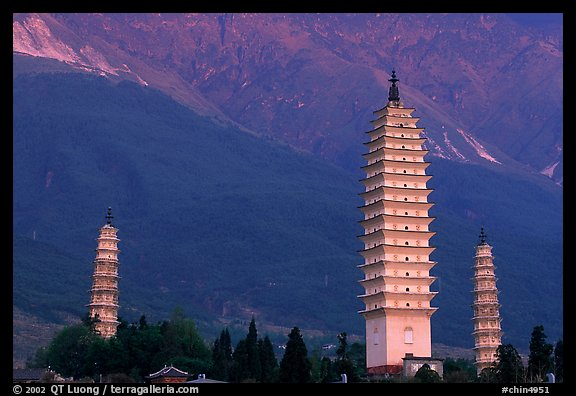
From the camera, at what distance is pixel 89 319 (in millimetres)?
119188

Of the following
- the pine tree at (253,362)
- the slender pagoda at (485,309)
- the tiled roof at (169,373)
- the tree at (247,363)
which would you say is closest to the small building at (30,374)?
the tiled roof at (169,373)

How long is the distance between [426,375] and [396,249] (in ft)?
57.3

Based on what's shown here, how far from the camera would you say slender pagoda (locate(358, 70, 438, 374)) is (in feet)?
345

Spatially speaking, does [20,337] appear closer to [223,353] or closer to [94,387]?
[223,353]

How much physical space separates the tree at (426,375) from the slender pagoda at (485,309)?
24.9m

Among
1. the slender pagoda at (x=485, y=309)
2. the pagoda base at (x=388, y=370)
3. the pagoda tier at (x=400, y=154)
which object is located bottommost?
the pagoda base at (x=388, y=370)

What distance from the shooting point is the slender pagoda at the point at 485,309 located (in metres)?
122

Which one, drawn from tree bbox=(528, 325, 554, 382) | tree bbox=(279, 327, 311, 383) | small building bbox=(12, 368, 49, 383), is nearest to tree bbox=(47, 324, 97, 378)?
small building bbox=(12, 368, 49, 383)

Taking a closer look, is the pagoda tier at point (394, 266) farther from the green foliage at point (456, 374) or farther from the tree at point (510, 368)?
the tree at point (510, 368)

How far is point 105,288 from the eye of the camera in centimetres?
12381

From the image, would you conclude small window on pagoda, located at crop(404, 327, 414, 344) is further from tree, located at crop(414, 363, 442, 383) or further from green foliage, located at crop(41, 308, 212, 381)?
green foliage, located at crop(41, 308, 212, 381)

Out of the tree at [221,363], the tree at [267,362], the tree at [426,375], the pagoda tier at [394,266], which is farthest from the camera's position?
the pagoda tier at [394,266]

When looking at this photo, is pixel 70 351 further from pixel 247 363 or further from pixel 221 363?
pixel 247 363
